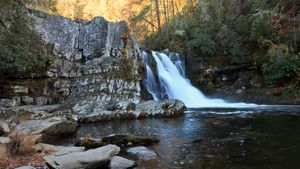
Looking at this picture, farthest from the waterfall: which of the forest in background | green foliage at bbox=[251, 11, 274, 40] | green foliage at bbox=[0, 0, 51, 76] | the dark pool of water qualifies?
green foliage at bbox=[0, 0, 51, 76]

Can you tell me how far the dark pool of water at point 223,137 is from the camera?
7.04 meters

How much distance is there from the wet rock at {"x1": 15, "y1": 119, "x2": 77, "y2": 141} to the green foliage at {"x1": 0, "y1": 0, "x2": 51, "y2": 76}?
3581mm

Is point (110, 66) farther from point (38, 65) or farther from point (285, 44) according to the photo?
point (285, 44)

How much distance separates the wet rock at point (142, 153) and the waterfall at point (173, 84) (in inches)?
405

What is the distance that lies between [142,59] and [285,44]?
864cm

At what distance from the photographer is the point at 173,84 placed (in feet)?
66.2

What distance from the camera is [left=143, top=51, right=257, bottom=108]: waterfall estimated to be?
1906 cm

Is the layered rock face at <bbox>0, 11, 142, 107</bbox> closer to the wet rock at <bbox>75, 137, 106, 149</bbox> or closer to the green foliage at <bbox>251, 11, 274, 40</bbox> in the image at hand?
the green foliage at <bbox>251, 11, 274, 40</bbox>

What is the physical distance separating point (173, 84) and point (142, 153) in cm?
1240

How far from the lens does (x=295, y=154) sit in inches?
287

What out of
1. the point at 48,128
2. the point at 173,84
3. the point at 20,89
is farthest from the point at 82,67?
the point at 48,128

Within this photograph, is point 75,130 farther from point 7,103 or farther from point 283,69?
point 283,69

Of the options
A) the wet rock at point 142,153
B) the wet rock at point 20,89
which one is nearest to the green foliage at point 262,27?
the wet rock at point 20,89

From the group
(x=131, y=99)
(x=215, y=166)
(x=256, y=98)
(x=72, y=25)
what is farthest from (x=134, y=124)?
(x=72, y=25)
